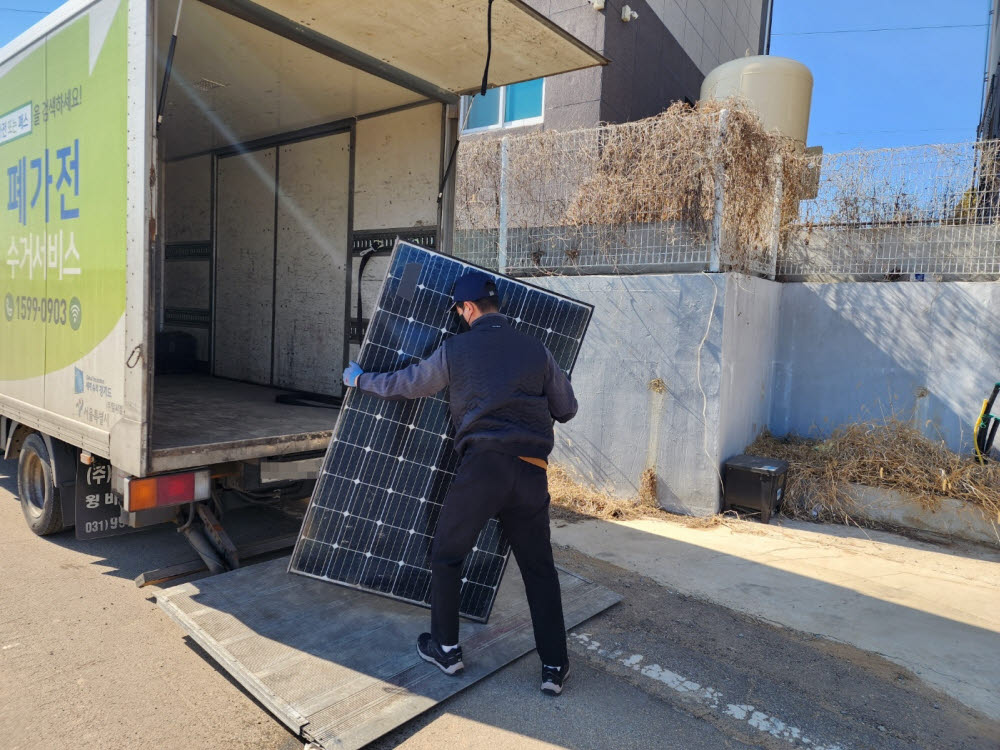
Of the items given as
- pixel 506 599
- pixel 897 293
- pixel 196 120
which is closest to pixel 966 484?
pixel 897 293

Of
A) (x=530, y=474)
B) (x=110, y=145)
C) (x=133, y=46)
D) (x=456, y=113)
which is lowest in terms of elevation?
(x=530, y=474)

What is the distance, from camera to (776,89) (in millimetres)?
9664

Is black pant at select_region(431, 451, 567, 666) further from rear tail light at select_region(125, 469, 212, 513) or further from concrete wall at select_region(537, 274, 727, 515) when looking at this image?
concrete wall at select_region(537, 274, 727, 515)

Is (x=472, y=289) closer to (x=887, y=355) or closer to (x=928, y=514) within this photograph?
(x=928, y=514)

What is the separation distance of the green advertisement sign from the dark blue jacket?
1649 mm

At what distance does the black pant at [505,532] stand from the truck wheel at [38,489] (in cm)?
298

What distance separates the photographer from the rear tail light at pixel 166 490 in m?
3.41

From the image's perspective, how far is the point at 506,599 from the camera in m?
4.04

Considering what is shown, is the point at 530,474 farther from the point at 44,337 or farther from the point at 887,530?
the point at 887,530

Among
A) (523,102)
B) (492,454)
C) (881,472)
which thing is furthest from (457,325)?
(523,102)

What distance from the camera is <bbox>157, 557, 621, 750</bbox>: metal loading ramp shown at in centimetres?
283

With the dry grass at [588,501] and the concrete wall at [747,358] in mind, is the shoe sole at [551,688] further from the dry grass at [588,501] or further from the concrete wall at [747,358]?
the concrete wall at [747,358]

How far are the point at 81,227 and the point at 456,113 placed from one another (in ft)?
9.20

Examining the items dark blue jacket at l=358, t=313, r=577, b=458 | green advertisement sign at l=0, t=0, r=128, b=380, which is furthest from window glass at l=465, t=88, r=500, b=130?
dark blue jacket at l=358, t=313, r=577, b=458
